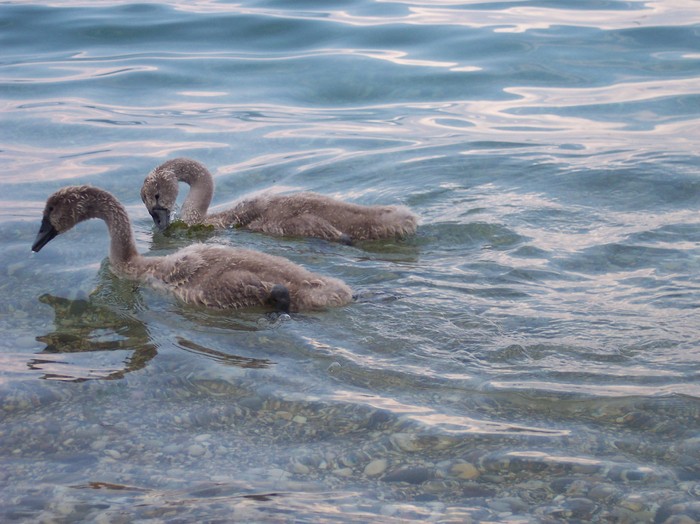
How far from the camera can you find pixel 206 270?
336 inches

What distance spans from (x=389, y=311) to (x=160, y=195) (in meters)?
3.83

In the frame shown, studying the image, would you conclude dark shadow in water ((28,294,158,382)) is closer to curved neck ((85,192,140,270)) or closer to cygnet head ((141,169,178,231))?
curved neck ((85,192,140,270))

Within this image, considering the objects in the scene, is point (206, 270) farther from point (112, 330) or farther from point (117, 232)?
point (117, 232)

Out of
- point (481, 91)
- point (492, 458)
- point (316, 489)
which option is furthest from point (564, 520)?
point (481, 91)

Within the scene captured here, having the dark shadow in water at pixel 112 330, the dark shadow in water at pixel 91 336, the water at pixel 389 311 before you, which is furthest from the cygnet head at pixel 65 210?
the dark shadow in water at pixel 91 336

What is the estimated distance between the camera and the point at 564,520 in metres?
5.27

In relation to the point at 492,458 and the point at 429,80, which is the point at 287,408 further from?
the point at 429,80

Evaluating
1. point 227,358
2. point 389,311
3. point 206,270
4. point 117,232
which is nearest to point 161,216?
point 117,232

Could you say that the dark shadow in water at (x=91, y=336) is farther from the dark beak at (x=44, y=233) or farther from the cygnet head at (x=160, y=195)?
the cygnet head at (x=160, y=195)

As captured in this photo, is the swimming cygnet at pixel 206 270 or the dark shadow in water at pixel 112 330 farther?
the swimming cygnet at pixel 206 270

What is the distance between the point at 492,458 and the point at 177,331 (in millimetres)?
3062

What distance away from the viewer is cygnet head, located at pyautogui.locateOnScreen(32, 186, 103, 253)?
9.38 meters

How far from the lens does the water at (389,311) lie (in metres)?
5.70

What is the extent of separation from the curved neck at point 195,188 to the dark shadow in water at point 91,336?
255 cm
